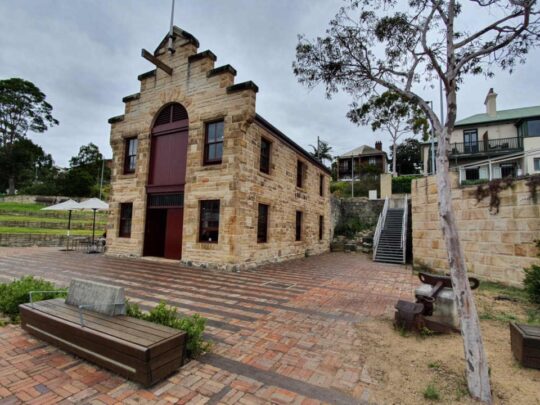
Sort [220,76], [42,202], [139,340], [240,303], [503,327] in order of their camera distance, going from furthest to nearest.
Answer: [42,202] → [220,76] → [240,303] → [503,327] → [139,340]

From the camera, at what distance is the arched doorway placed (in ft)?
37.4

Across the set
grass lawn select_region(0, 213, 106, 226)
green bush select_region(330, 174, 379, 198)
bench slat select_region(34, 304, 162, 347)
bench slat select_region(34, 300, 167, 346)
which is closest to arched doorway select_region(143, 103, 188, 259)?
bench slat select_region(34, 300, 167, 346)

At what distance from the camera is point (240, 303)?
219 inches

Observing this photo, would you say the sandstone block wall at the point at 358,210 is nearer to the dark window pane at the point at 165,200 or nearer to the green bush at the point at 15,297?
the dark window pane at the point at 165,200

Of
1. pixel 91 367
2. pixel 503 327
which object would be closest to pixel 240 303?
pixel 91 367

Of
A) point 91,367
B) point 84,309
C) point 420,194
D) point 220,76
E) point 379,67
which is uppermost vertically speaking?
point 220,76

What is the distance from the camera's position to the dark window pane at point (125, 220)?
12677 millimetres

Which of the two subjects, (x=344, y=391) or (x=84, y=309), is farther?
(x=84, y=309)

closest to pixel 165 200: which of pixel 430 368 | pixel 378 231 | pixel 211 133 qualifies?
pixel 211 133

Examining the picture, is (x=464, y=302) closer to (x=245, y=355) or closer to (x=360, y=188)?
(x=245, y=355)

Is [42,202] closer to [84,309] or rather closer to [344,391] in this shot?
[84,309]

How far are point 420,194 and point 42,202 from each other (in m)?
35.9

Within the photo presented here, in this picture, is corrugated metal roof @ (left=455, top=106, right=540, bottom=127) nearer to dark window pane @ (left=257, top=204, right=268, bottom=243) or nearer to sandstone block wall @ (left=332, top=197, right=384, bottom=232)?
sandstone block wall @ (left=332, top=197, right=384, bottom=232)

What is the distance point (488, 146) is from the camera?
26.4 meters
